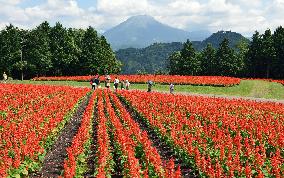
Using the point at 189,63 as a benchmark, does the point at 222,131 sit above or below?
below

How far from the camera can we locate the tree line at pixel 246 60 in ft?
248

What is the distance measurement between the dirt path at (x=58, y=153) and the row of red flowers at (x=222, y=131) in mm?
4295

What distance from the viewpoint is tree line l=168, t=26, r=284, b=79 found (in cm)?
7556

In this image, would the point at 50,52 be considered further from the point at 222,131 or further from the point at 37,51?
the point at 222,131

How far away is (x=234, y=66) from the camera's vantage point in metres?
81.3

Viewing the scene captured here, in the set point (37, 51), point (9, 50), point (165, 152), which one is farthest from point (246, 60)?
point (165, 152)

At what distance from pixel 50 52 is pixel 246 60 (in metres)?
39.1

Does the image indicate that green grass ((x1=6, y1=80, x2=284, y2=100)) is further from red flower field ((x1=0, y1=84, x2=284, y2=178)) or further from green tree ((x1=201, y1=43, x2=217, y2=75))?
green tree ((x1=201, y1=43, x2=217, y2=75))

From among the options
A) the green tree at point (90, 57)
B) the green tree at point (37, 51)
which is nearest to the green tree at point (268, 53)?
the green tree at point (90, 57)

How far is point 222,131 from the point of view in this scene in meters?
18.5

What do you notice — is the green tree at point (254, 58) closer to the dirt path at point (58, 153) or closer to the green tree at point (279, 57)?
the green tree at point (279, 57)

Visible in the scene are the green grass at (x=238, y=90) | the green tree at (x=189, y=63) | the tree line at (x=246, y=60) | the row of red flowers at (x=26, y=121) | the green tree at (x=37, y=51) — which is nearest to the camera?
the row of red flowers at (x=26, y=121)

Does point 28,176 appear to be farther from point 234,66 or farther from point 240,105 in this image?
point 234,66

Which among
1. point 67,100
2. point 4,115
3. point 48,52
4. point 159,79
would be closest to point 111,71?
point 48,52
